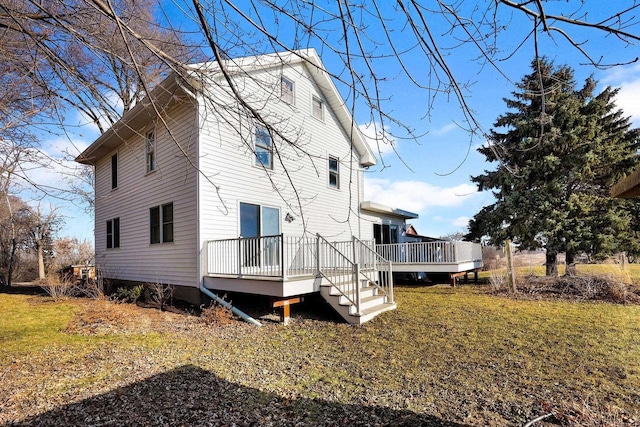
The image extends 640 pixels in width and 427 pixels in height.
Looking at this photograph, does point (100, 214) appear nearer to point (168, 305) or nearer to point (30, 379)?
point (168, 305)

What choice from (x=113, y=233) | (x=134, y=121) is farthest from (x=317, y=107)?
(x=113, y=233)

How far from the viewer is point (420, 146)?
275 cm

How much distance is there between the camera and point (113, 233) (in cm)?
1295

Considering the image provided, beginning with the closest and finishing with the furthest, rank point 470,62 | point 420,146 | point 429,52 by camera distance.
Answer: point 429,52 < point 470,62 < point 420,146

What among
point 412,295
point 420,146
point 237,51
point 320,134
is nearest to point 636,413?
point 420,146

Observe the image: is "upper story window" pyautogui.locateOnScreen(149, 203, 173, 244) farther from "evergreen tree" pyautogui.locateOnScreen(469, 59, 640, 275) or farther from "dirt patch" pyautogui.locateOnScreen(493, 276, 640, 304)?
"evergreen tree" pyautogui.locateOnScreen(469, 59, 640, 275)

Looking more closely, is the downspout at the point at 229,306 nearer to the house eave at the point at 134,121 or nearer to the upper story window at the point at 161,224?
the upper story window at the point at 161,224

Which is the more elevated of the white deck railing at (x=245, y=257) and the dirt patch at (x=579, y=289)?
the white deck railing at (x=245, y=257)

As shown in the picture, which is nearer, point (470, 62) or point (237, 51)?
point (470, 62)

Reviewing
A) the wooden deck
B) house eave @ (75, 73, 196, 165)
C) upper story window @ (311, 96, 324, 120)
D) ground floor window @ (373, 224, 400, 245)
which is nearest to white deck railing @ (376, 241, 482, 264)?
the wooden deck

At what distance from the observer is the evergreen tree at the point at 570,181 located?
1305 cm

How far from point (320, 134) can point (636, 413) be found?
432 inches

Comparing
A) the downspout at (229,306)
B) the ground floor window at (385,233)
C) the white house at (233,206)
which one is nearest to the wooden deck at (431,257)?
the ground floor window at (385,233)

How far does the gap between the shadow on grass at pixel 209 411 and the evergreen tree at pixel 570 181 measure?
11947 millimetres
